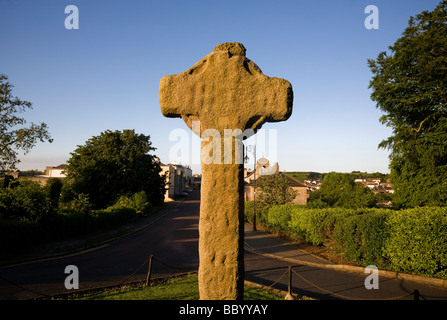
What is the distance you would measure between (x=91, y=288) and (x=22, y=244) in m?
8.18

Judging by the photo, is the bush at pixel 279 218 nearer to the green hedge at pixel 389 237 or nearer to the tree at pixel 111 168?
the green hedge at pixel 389 237

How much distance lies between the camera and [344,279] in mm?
10656

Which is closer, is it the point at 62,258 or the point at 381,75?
the point at 62,258

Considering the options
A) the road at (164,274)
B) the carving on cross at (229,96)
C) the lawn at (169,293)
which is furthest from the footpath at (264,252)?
the carving on cross at (229,96)

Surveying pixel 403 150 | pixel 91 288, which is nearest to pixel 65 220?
pixel 91 288

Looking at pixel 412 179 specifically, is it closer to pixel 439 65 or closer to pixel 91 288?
pixel 439 65

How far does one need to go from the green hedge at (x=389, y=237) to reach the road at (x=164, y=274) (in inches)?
37.4

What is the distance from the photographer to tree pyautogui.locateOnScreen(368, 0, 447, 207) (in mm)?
18203

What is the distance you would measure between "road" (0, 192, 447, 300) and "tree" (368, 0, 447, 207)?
1098 centimetres

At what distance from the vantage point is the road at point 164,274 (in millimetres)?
8711

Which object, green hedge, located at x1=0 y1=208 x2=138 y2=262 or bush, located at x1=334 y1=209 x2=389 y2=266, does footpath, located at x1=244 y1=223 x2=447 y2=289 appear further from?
green hedge, located at x1=0 y1=208 x2=138 y2=262

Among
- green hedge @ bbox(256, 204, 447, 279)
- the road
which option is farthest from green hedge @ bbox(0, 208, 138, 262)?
green hedge @ bbox(256, 204, 447, 279)

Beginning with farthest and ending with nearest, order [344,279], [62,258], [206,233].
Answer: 1. [62,258]
2. [344,279]
3. [206,233]

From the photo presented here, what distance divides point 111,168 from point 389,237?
2945cm
